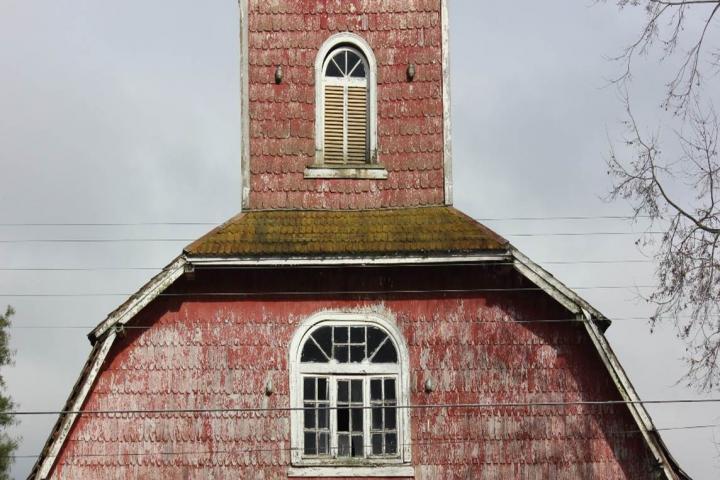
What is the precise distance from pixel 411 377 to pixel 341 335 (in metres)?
1.21

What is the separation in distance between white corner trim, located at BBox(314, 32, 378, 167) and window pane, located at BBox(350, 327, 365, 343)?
3010 millimetres

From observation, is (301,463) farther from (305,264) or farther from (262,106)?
(262,106)

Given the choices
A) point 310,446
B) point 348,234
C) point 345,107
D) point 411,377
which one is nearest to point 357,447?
point 310,446

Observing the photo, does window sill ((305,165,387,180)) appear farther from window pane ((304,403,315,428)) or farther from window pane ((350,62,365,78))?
window pane ((304,403,315,428))

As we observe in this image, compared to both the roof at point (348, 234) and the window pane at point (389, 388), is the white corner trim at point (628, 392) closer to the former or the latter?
the roof at point (348, 234)

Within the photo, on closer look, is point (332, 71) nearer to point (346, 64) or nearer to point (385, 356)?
point (346, 64)

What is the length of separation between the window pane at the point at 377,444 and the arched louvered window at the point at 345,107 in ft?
15.1

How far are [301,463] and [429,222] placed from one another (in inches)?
Answer: 165

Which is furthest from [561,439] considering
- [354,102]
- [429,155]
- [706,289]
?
[354,102]

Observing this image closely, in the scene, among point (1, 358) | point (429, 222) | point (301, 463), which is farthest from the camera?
point (1, 358)

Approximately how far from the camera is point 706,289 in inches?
712

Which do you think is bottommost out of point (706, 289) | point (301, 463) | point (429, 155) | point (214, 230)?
point (301, 463)

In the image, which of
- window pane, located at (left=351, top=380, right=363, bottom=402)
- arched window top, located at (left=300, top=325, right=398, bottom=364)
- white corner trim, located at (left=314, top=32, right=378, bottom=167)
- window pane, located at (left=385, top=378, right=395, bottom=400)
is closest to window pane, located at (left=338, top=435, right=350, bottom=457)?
window pane, located at (left=351, top=380, right=363, bottom=402)

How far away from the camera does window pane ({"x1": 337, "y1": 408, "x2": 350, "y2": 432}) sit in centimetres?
2050
